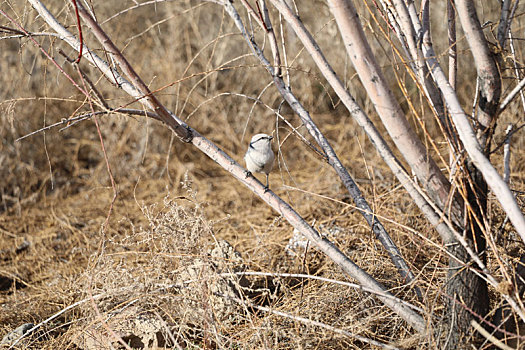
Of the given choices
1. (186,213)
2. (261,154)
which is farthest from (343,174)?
(261,154)

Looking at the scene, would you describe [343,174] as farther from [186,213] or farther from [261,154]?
[261,154]

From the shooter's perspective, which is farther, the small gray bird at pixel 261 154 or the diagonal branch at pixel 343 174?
the small gray bird at pixel 261 154

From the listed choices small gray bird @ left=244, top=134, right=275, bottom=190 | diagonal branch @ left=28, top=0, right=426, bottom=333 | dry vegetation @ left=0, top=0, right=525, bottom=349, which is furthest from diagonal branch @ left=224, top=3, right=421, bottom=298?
small gray bird @ left=244, top=134, right=275, bottom=190

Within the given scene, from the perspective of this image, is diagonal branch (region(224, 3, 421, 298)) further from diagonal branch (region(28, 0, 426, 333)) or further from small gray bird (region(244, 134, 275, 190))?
small gray bird (region(244, 134, 275, 190))

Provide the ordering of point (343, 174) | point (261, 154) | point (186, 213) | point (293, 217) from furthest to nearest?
point (261, 154) → point (186, 213) → point (343, 174) → point (293, 217)

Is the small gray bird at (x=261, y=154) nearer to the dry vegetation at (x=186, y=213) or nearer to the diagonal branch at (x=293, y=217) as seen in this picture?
the dry vegetation at (x=186, y=213)

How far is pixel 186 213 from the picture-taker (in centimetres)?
206

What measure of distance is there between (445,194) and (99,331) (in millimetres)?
1506

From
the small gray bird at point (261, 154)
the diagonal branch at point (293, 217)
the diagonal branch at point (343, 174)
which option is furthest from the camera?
the small gray bird at point (261, 154)

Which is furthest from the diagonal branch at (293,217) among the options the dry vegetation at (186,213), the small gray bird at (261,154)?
the small gray bird at (261,154)

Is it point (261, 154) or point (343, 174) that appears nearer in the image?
point (343, 174)

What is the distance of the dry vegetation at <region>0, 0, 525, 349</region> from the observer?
197cm

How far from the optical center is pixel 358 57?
1449 mm

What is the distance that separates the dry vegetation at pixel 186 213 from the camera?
197cm
